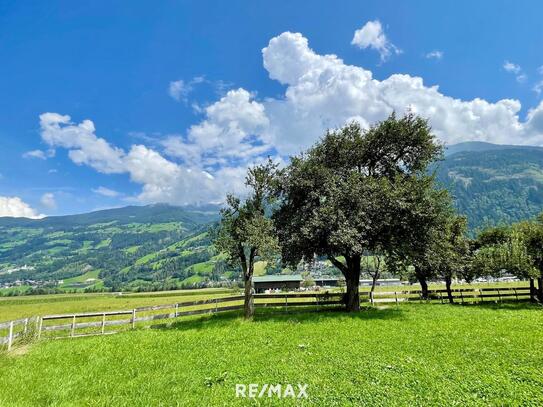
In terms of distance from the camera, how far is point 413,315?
73.9ft

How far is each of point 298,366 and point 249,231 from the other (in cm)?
1229

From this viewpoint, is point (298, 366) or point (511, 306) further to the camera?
point (511, 306)

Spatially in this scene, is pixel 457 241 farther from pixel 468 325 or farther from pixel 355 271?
pixel 468 325

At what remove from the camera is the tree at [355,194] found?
22.9 meters

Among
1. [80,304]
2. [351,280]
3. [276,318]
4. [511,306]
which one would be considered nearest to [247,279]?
[276,318]

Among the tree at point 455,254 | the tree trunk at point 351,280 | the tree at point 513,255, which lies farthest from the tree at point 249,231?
the tree at point 513,255

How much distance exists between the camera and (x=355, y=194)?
23328mm

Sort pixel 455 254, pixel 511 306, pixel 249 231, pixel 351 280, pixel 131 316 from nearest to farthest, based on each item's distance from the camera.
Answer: pixel 249 231 < pixel 351 280 < pixel 131 316 < pixel 511 306 < pixel 455 254

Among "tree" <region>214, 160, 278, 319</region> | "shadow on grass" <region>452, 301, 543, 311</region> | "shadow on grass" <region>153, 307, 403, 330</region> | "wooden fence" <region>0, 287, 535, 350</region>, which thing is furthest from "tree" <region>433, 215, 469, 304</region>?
"tree" <region>214, 160, 278, 319</region>

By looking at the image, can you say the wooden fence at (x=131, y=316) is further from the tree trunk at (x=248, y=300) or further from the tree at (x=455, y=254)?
the tree at (x=455, y=254)

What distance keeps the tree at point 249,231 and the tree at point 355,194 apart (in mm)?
2202

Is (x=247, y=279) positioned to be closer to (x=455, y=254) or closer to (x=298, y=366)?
(x=298, y=366)

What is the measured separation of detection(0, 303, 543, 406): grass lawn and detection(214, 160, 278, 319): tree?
5.51 meters

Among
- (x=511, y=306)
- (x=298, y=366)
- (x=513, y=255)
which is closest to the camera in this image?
(x=298, y=366)
